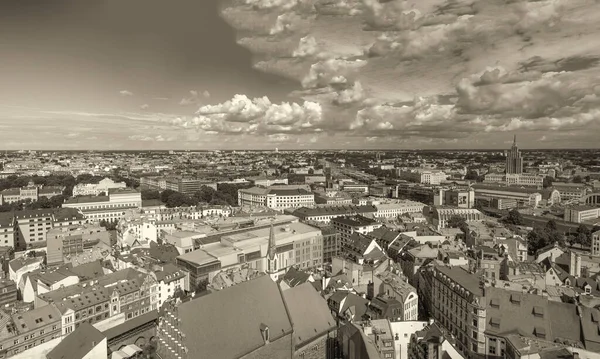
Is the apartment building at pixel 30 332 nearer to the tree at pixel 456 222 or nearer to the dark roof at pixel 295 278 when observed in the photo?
the dark roof at pixel 295 278

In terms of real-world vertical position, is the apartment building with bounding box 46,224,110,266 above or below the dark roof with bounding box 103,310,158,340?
above

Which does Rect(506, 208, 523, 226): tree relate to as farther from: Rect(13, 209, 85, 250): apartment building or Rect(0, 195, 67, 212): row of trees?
Rect(0, 195, 67, 212): row of trees

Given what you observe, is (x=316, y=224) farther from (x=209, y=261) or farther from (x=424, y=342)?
(x=424, y=342)

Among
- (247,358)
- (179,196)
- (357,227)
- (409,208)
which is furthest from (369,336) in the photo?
(179,196)

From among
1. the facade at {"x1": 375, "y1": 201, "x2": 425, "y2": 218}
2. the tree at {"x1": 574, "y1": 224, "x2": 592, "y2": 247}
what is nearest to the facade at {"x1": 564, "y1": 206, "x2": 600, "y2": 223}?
the tree at {"x1": 574, "y1": 224, "x2": 592, "y2": 247}

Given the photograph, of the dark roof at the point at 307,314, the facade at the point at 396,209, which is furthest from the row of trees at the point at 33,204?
the dark roof at the point at 307,314

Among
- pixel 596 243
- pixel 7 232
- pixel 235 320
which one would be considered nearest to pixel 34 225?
pixel 7 232
